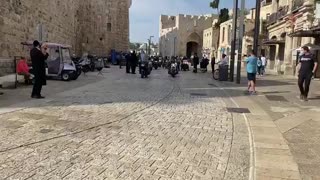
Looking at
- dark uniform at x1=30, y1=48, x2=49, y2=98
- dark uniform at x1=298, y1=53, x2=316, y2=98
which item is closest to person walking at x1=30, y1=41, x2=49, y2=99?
dark uniform at x1=30, y1=48, x2=49, y2=98

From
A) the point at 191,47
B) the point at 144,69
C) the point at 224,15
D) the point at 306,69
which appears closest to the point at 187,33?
the point at 191,47

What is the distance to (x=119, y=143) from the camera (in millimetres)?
5973

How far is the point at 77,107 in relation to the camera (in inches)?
364

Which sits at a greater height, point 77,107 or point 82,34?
point 82,34

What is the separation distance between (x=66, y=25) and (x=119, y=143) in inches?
1040

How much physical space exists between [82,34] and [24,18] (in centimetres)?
2345

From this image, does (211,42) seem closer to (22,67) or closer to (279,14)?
(279,14)

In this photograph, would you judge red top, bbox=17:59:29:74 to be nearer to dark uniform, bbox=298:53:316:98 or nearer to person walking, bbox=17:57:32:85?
person walking, bbox=17:57:32:85

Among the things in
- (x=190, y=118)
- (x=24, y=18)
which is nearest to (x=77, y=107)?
(x=190, y=118)

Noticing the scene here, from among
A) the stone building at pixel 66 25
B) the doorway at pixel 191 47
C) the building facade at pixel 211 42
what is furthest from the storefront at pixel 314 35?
the doorway at pixel 191 47

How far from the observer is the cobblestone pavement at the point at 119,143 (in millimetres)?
4668

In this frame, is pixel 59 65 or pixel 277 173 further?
pixel 59 65

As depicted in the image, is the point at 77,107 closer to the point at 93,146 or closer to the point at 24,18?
the point at 93,146

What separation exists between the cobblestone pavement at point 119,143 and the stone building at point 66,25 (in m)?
8.82
